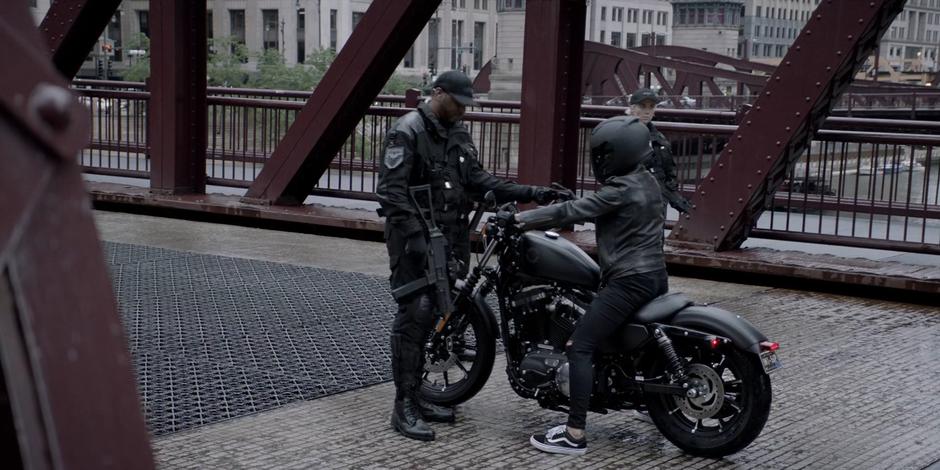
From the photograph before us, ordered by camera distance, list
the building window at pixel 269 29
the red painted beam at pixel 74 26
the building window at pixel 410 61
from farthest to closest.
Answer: the building window at pixel 410 61
the building window at pixel 269 29
the red painted beam at pixel 74 26

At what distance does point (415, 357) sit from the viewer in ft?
19.1

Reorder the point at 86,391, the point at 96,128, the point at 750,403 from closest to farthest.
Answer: the point at 86,391 < the point at 750,403 < the point at 96,128

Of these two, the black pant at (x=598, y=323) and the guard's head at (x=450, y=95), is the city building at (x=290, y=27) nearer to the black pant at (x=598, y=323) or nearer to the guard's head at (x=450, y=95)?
the guard's head at (x=450, y=95)

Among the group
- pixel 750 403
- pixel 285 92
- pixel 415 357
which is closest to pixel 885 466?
pixel 750 403

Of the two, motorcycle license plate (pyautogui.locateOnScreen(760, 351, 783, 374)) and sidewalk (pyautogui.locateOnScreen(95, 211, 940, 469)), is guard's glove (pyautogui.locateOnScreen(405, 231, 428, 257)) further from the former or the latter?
motorcycle license plate (pyautogui.locateOnScreen(760, 351, 783, 374))

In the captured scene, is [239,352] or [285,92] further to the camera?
[285,92]

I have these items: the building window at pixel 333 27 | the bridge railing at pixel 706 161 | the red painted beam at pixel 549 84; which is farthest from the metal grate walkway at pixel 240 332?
the building window at pixel 333 27

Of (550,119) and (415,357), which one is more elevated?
(550,119)

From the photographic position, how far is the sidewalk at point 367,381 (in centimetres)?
552

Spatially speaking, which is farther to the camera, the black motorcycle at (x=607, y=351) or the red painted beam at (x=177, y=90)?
the red painted beam at (x=177, y=90)

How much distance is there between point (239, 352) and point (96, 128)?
10770mm

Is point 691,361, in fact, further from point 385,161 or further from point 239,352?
point 239,352

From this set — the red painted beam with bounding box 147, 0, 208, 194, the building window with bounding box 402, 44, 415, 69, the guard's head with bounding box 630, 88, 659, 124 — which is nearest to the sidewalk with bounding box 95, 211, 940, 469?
the guard's head with bounding box 630, 88, 659, 124

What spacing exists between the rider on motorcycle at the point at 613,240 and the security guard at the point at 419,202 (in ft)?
1.25
